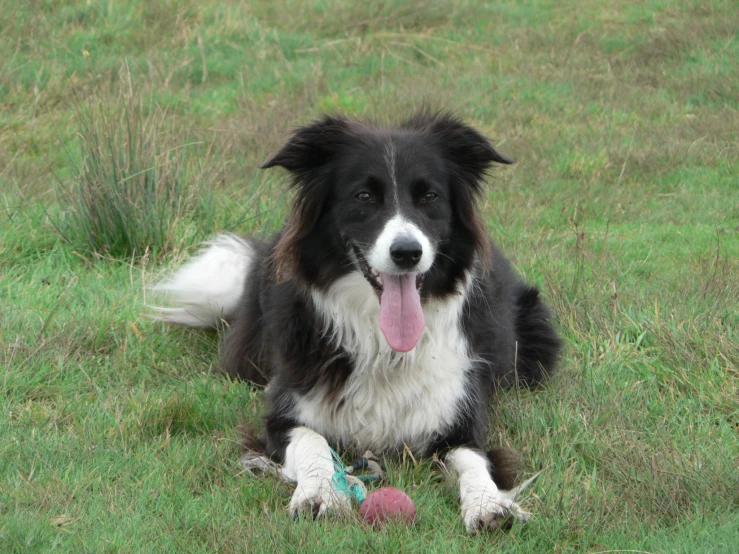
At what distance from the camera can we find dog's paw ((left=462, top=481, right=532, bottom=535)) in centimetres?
319

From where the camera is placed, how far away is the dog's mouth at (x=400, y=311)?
364 centimetres

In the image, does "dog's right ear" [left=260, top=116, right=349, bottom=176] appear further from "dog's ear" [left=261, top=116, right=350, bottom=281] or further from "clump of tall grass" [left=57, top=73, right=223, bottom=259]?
"clump of tall grass" [left=57, top=73, right=223, bottom=259]

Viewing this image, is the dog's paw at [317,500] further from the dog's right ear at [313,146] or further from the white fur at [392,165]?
the dog's right ear at [313,146]

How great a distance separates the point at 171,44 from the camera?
11.3m

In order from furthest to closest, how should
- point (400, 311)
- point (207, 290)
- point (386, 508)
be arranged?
point (207, 290)
point (400, 311)
point (386, 508)

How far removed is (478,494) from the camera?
3316 mm

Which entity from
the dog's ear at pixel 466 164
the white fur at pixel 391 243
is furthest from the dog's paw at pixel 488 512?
the dog's ear at pixel 466 164

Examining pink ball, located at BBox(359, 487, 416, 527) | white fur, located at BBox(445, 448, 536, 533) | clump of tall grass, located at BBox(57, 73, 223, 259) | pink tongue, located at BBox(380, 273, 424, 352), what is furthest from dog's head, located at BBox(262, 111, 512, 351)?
clump of tall grass, located at BBox(57, 73, 223, 259)

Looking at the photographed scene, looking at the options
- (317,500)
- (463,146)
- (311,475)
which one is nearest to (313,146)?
(463,146)

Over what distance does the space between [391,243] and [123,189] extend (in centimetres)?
309

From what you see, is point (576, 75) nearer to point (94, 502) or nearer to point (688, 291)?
point (688, 291)

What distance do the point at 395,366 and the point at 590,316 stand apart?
1541 millimetres

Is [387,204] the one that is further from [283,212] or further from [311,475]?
[283,212]

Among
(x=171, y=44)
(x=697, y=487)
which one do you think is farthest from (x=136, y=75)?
(x=697, y=487)
